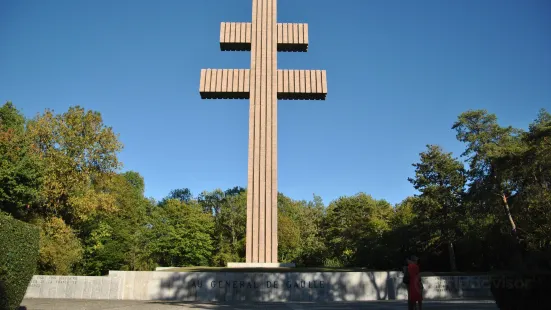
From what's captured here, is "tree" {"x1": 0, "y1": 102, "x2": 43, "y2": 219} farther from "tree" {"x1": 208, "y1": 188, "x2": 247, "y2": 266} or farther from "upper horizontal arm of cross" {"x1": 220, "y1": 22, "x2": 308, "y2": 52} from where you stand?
"tree" {"x1": 208, "y1": 188, "x2": 247, "y2": 266}

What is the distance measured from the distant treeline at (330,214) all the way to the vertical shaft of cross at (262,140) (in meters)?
11.7

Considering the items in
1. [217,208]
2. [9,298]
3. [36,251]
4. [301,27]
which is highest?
[301,27]

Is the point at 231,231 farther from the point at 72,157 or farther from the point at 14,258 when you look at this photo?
the point at 14,258

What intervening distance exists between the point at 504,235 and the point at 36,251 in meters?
27.3

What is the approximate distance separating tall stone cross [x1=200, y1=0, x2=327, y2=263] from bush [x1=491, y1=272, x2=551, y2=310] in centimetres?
1668

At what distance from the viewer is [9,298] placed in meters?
9.09

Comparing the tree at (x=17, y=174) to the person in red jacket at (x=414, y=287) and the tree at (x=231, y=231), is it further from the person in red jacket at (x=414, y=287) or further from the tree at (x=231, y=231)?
the tree at (x=231, y=231)

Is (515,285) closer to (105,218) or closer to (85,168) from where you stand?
(85,168)

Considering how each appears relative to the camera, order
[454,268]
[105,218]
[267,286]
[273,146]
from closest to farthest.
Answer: [267,286]
[273,146]
[454,268]
[105,218]

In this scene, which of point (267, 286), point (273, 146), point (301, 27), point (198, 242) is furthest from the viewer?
point (198, 242)

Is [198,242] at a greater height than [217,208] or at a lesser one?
lesser

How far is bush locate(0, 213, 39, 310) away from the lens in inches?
351

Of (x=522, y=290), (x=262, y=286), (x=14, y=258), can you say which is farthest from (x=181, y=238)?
(x=522, y=290)

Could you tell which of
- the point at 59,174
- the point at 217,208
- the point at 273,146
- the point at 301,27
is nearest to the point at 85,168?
the point at 59,174
